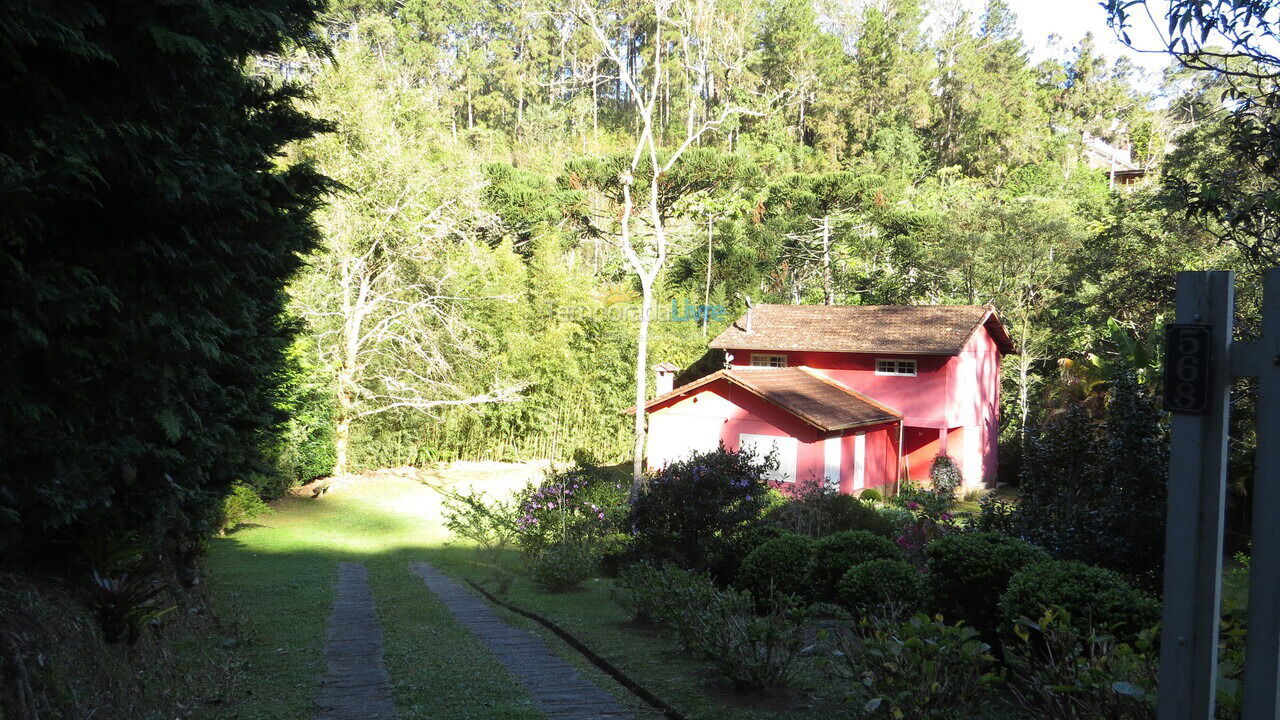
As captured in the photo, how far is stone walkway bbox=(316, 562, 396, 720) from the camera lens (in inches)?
209

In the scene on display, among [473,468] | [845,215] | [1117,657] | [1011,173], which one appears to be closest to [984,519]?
[1117,657]

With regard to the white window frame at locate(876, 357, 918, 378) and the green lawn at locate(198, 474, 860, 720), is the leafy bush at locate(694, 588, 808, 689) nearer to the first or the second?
the green lawn at locate(198, 474, 860, 720)

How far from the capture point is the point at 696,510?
10.0 metres

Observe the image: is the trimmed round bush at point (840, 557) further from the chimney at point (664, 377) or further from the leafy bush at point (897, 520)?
the chimney at point (664, 377)

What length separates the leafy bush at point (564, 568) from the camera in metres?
10.5

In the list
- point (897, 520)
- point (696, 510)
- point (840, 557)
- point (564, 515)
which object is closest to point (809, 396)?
point (897, 520)

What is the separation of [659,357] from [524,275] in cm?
527

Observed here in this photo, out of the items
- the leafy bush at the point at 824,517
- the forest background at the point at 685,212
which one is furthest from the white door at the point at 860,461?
the leafy bush at the point at 824,517

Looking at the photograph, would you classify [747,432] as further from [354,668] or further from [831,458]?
[354,668]

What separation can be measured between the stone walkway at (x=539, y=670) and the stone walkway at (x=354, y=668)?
0.87 meters

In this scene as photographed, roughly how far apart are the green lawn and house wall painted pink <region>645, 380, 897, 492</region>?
9.12 meters

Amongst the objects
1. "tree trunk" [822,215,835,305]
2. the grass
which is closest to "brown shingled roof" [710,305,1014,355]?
"tree trunk" [822,215,835,305]

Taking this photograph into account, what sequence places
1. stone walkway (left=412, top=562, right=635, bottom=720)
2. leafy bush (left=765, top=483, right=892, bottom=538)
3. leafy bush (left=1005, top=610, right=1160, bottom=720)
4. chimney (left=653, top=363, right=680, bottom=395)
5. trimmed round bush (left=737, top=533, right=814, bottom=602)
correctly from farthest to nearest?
chimney (left=653, top=363, right=680, bottom=395) < leafy bush (left=765, top=483, right=892, bottom=538) < trimmed round bush (left=737, top=533, right=814, bottom=602) < stone walkway (left=412, top=562, right=635, bottom=720) < leafy bush (left=1005, top=610, right=1160, bottom=720)

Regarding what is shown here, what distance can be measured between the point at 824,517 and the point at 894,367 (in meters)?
11.9
